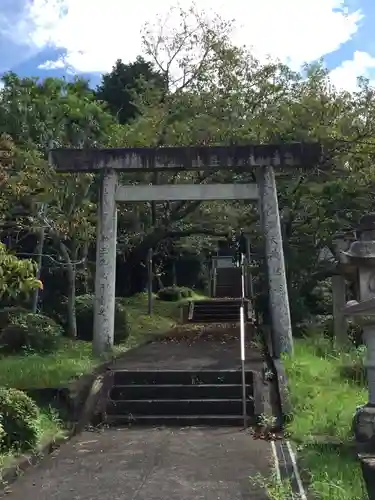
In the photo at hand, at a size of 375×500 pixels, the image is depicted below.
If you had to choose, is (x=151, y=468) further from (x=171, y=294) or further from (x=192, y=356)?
(x=171, y=294)

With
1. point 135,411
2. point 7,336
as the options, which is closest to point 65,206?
point 7,336

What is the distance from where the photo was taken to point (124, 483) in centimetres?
578

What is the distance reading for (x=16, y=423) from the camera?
6.75 m

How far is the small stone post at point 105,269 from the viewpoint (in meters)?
12.1

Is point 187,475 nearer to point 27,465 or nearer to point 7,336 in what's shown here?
point 27,465

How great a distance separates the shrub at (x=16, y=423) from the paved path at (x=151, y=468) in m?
0.36

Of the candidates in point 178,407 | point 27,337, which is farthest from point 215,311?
point 178,407

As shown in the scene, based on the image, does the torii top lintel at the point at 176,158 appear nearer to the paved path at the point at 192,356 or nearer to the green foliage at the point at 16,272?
the paved path at the point at 192,356

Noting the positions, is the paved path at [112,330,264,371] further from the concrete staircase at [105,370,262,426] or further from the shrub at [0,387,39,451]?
the shrub at [0,387,39,451]

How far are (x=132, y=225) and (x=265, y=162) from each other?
8773 mm

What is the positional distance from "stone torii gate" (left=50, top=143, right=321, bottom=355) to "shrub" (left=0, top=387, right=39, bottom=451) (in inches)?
210

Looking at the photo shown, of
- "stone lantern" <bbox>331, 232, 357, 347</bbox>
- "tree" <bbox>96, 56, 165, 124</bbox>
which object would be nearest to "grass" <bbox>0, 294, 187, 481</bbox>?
"stone lantern" <bbox>331, 232, 357, 347</bbox>

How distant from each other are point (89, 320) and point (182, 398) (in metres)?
7.13

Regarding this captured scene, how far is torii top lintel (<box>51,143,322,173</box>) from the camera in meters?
12.5
